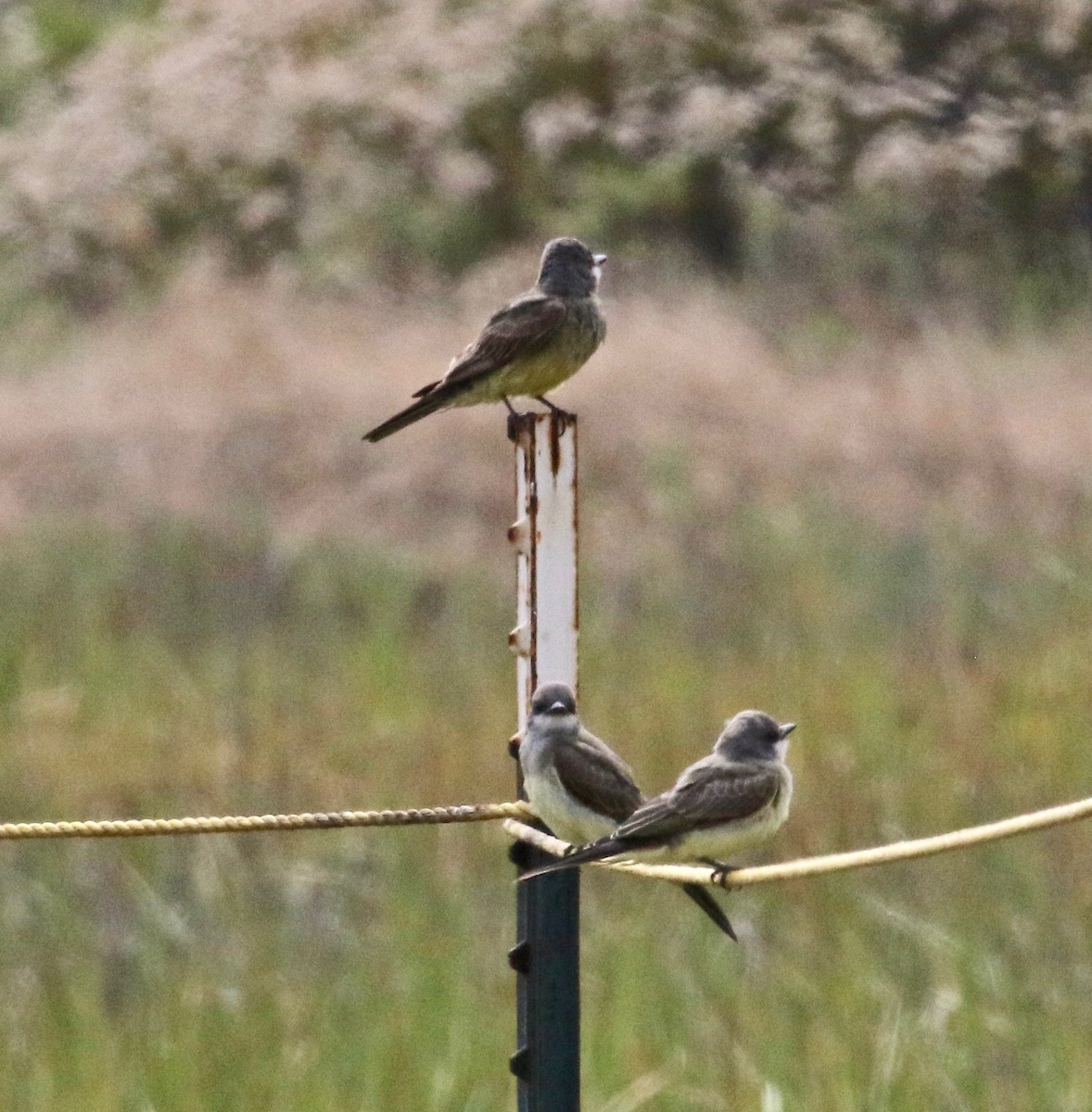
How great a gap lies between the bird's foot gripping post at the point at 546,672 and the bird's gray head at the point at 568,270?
4.00ft

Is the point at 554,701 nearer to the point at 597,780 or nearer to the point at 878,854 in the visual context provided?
the point at 597,780

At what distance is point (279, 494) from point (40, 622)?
3.45 m

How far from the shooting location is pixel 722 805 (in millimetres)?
3936

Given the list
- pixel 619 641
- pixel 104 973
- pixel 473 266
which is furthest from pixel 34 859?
pixel 473 266

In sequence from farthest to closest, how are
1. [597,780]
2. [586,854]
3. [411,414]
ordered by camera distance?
[411,414] → [597,780] → [586,854]

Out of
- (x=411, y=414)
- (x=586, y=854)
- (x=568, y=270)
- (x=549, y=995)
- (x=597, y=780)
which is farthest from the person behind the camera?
(x=568, y=270)

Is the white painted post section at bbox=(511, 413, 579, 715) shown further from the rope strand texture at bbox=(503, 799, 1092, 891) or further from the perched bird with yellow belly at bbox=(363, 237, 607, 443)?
the perched bird with yellow belly at bbox=(363, 237, 607, 443)

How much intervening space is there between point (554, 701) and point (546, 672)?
55 mm

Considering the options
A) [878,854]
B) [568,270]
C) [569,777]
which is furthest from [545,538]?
[568,270]

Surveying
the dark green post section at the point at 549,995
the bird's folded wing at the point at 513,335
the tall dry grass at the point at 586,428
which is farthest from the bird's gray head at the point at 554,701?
the tall dry grass at the point at 586,428

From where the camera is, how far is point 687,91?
49.6ft

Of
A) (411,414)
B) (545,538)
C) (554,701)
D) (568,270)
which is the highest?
(568,270)

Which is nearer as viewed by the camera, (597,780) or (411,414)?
(597,780)

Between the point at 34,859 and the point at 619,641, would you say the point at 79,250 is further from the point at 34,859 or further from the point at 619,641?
the point at 34,859
